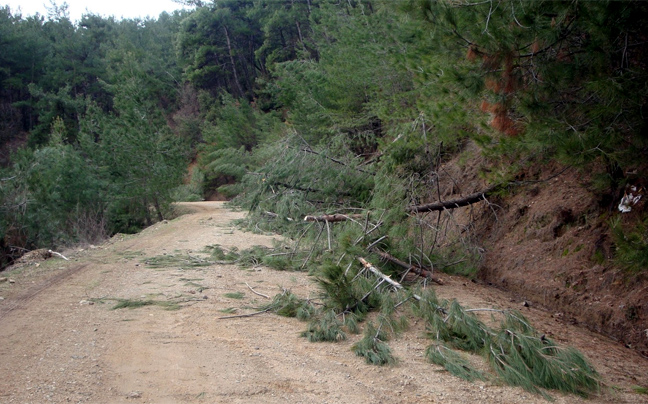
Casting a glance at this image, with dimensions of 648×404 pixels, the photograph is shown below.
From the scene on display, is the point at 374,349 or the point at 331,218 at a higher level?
the point at 331,218

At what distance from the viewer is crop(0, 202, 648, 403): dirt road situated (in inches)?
158

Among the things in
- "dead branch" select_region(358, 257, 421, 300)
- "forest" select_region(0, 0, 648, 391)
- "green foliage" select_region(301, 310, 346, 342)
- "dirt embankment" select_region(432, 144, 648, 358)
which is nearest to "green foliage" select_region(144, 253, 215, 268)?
"forest" select_region(0, 0, 648, 391)

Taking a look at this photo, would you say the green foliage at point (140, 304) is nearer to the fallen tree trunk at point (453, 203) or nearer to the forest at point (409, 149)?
the forest at point (409, 149)

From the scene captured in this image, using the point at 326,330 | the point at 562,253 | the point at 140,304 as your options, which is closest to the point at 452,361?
the point at 326,330

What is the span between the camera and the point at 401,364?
464cm

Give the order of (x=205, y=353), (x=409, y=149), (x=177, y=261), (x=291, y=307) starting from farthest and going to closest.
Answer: (x=177, y=261)
(x=409, y=149)
(x=291, y=307)
(x=205, y=353)

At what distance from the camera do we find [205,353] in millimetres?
4793

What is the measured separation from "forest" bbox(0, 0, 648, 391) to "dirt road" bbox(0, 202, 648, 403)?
2.51 feet

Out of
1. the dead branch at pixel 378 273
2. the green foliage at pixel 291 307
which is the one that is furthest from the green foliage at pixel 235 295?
the dead branch at pixel 378 273

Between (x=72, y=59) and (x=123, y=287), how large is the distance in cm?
4785

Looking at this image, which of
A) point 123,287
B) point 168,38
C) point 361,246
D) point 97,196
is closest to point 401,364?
point 361,246

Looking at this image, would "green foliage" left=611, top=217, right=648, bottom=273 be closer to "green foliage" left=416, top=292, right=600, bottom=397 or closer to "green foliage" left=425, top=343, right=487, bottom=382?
"green foliage" left=416, top=292, right=600, bottom=397

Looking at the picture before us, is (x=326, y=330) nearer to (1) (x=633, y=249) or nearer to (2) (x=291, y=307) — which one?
(2) (x=291, y=307)

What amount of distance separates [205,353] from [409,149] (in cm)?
567
